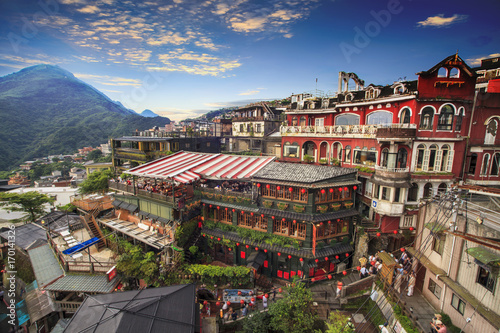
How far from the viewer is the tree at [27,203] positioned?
113 feet

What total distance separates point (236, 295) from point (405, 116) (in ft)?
79.7

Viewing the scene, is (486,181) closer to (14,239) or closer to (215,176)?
(215,176)

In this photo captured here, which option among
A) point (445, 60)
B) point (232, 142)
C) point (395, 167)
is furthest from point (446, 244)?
point (232, 142)

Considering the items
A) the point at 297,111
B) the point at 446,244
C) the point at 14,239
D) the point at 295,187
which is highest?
the point at 297,111

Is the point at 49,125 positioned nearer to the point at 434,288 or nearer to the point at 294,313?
the point at 294,313

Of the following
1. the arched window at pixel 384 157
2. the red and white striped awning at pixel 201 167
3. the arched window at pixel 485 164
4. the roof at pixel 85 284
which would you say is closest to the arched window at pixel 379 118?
the arched window at pixel 384 157

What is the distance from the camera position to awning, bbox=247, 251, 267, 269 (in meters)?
22.0

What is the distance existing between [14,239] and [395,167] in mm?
47290

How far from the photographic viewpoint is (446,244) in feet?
49.3

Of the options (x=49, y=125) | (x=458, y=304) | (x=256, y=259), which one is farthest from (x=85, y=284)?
(x=49, y=125)

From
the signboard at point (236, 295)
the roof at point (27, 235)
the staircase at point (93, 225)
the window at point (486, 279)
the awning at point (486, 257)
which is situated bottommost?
the signboard at point (236, 295)

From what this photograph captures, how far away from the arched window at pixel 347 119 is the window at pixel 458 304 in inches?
770

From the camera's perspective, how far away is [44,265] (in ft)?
78.3

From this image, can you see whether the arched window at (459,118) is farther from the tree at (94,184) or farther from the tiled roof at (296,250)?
the tree at (94,184)
